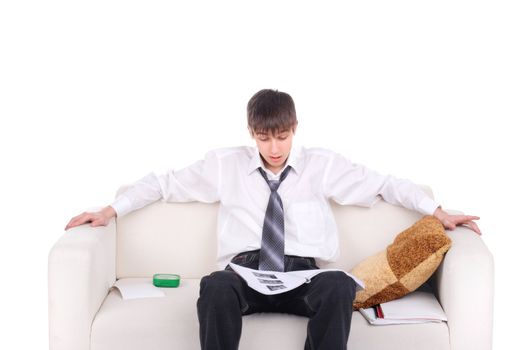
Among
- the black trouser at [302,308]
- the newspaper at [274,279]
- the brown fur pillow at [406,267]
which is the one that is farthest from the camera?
the brown fur pillow at [406,267]

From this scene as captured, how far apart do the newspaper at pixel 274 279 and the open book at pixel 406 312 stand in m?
0.12

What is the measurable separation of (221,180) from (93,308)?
2.38 feet

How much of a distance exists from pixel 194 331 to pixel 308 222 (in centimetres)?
63

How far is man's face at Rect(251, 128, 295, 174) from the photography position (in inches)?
135

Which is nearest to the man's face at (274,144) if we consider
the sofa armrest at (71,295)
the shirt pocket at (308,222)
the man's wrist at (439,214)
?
the shirt pocket at (308,222)

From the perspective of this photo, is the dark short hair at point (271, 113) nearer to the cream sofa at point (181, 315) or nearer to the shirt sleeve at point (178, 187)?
the shirt sleeve at point (178, 187)

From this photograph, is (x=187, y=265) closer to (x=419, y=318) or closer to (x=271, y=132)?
(x=271, y=132)

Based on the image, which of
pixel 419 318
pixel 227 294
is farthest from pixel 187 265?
pixel 419 318

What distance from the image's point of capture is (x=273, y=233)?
350 cm

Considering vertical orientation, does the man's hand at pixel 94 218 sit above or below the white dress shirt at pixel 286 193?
below

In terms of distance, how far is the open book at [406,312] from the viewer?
3.23 metres

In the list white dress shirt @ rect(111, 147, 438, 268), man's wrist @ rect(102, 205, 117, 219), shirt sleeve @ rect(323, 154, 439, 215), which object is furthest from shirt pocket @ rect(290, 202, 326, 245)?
man's wrist @ rect(102, 205, 117, 219)

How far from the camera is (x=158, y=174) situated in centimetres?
376

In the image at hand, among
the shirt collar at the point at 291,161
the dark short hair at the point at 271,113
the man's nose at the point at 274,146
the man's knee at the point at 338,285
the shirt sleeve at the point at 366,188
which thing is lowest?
the man's knee at the point at 338,285
